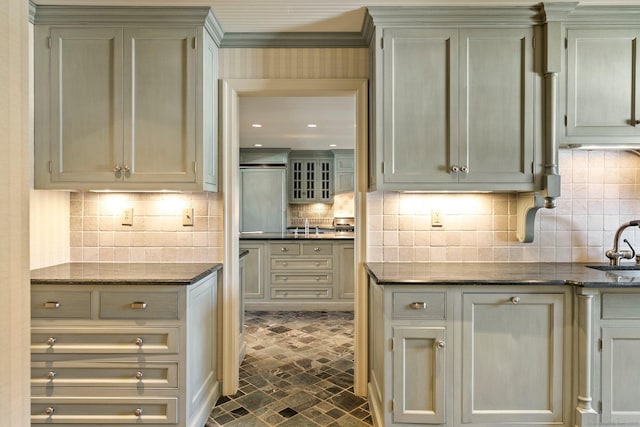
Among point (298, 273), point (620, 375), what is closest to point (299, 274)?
point (298, 273)

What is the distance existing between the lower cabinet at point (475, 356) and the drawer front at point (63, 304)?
1.55 m

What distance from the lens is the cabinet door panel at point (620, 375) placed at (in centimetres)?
192

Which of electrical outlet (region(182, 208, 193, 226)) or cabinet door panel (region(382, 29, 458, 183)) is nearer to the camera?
cabinet door panel (region(382, 29, 458, 183))

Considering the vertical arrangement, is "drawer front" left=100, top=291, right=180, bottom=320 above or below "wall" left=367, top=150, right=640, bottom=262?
below

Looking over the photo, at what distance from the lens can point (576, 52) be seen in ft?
7.28

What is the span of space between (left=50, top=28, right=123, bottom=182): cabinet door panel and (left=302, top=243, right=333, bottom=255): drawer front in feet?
9.02

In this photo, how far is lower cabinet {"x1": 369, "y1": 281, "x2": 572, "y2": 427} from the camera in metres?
1.94

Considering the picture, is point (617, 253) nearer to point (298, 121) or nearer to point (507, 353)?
point (507, 353)

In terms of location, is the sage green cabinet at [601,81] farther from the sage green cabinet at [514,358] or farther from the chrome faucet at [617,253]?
the sage green cabinet at [514,358]

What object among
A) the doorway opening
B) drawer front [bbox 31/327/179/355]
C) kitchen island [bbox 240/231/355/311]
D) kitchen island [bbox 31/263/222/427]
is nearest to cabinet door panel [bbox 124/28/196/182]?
the doorway opening

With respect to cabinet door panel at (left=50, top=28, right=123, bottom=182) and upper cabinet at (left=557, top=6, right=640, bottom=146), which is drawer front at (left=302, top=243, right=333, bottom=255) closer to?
cabinet door panel at (left=50, top=28, right=123, bottom=182)

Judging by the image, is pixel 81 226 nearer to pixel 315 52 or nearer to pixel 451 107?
pixel 315 52

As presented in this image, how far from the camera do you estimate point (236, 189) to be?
262 centimetres

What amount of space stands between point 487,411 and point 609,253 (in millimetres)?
1374
